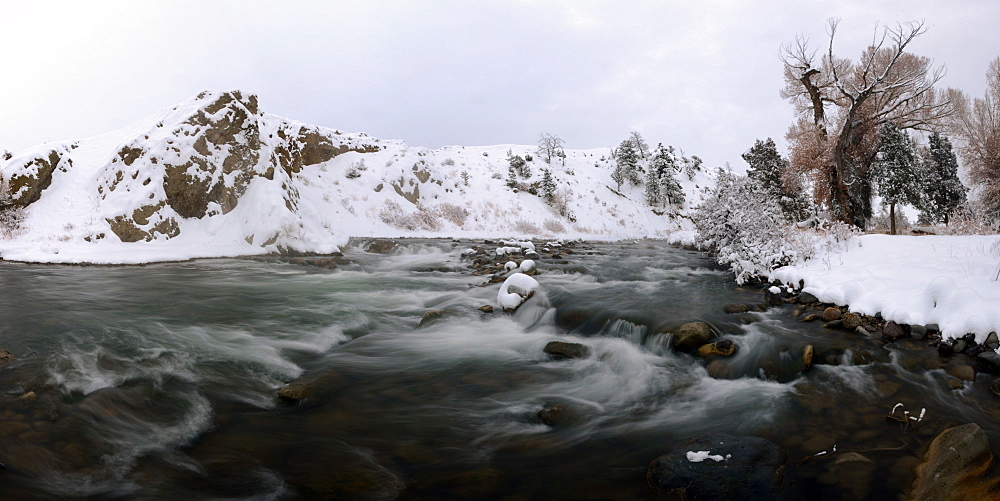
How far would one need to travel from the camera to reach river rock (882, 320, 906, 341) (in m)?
5.52

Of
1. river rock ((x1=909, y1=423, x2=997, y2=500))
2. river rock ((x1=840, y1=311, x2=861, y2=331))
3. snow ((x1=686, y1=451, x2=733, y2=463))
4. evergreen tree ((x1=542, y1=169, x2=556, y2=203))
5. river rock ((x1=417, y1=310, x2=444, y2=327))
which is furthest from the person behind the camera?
evergreen tree ((x1=542, y1=169, x2=556, y2=203))

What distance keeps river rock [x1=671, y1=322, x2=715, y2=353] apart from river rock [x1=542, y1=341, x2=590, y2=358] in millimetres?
1167

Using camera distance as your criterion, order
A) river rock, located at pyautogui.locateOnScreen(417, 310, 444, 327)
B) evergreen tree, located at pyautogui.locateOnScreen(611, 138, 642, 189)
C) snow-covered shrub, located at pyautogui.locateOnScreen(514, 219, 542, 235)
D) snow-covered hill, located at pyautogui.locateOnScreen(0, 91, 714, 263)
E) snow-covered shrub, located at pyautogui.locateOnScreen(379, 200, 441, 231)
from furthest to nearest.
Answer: evergreen tree, located at pyautogui.locateOnScreen(611, 138, 642, 189) → snow-covered shrub, located at pyautogui.locateOnScreen(514, 219, 542, 235) → snow-covered shrub, located at pyautogui.locateOnScreen(379, 200, 441, 231) → snow-covered hill, located at pyautogui.locateOnScreen(0, 91, 714, 263) → river rock, located at pyautogui.locateOnScreen(417, 310, 444, 327)

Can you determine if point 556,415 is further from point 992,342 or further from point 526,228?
point 526,228

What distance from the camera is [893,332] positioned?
555cm

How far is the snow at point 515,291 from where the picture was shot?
310 inches

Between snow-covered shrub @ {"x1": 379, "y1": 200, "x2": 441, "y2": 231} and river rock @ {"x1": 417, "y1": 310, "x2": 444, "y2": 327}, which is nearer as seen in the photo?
river rock @ {"x1": 417, "y1": 310, "x2": 444, "y2": 327}

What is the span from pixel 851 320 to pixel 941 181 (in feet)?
108

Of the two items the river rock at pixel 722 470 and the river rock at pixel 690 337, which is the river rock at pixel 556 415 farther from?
the river rock at pixel 690 337

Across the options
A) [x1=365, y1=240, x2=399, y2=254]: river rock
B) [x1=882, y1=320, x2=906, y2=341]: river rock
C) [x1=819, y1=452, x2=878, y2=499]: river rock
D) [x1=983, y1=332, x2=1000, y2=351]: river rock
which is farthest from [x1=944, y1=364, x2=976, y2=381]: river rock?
[x1=365, y1=240, x2=399, y2=254]: river rock

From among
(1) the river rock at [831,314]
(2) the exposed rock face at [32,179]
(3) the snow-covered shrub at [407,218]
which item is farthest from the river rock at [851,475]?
(3) the snow-covered shrub at [407,218]

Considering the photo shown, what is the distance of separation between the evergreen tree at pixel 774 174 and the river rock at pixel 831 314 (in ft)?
74.1

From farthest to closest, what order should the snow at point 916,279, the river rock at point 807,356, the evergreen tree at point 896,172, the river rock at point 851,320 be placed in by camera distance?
the evergreen tree at point 896,172
the river rock at point 851,320
the snow at point 916,279
the river rock at point 807,356

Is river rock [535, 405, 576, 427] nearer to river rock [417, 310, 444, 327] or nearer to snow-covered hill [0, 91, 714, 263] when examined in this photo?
river rock [417, 310, 444, 327]
